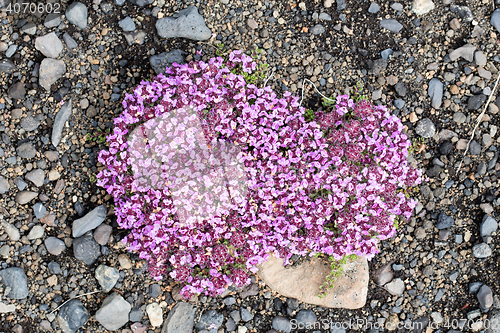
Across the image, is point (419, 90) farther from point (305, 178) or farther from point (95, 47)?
point (95, 47)

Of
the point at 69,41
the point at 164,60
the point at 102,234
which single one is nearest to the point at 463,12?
the point at 164,60

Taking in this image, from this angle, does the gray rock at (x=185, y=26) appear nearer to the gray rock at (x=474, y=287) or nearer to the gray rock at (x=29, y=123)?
the gray rock at (x=29, y=123)

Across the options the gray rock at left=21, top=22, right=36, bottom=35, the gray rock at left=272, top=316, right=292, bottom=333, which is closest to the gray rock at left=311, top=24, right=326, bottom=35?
the gray rock at left=21, top=22, right=36, bottom=35

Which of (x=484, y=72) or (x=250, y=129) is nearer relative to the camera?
(x=250, y=129)

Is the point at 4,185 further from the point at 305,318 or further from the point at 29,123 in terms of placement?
the point at 305,318

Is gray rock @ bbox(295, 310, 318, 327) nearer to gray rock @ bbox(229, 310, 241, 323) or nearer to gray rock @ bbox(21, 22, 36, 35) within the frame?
gray rock @ bbox(229, 310, 241, 323)

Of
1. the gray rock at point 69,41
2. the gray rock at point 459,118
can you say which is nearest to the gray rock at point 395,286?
the gray rock at point 459,118

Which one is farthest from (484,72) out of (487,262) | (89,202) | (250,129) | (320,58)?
(89,202)
